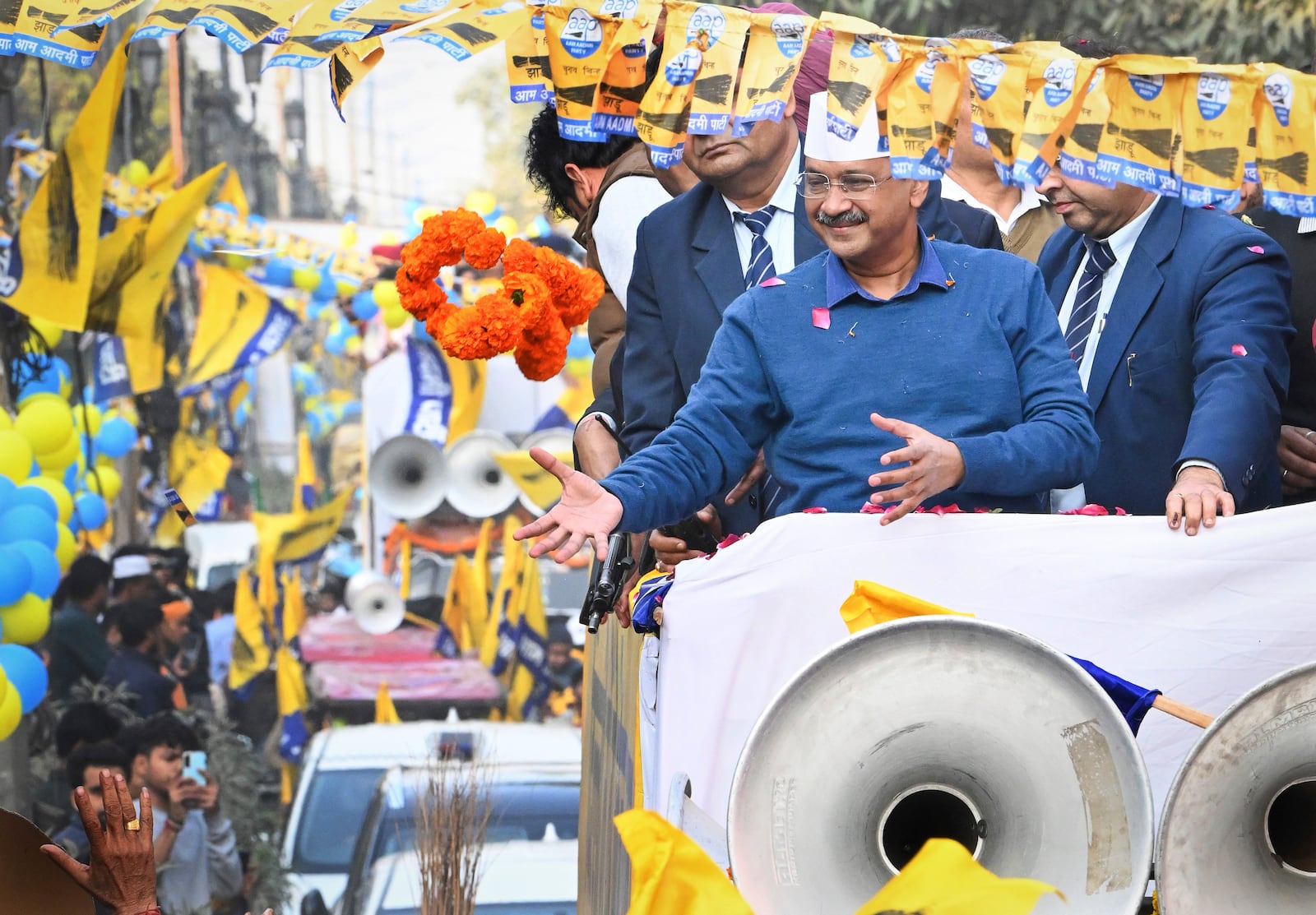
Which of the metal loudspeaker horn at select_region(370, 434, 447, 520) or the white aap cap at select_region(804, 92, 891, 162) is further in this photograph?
the metal loudspeaker horn at select_region(370, 434, 447, 520)

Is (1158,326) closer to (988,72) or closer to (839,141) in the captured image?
(988,72)

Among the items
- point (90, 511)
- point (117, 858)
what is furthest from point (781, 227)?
point (90, 511)

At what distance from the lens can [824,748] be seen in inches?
89.0

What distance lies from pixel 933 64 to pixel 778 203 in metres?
0.49

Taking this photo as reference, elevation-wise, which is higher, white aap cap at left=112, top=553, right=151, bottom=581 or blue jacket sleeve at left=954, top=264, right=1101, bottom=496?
blue jacket sleeve at left=954, top=264, right=1101, bottom=496

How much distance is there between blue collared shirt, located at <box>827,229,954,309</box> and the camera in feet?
10.1

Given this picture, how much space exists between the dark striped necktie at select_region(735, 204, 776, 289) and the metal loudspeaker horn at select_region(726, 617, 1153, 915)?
1.59m

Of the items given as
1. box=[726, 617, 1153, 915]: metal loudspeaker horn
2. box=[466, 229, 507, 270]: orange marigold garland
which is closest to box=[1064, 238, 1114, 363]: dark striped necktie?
box=[726, 617, 1153, 915]: metal loudspeaker horn

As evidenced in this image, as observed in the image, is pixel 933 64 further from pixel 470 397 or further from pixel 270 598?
pixel 270 598

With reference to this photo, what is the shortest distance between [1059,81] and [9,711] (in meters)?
4.11

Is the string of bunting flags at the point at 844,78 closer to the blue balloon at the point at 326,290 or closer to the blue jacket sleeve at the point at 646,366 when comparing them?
the blue jacket sleeve at the point at 646,366

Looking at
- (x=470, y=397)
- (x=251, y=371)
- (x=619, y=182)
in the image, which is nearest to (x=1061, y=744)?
(x=619, y=182)

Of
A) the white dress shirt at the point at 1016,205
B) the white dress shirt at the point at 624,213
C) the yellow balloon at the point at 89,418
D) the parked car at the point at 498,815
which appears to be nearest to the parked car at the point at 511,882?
the parked car at the point at 498,815

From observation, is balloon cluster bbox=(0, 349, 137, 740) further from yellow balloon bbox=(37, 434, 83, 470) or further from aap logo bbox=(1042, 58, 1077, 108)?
aap logo bbox=(1042, 58, 1077, 108)
